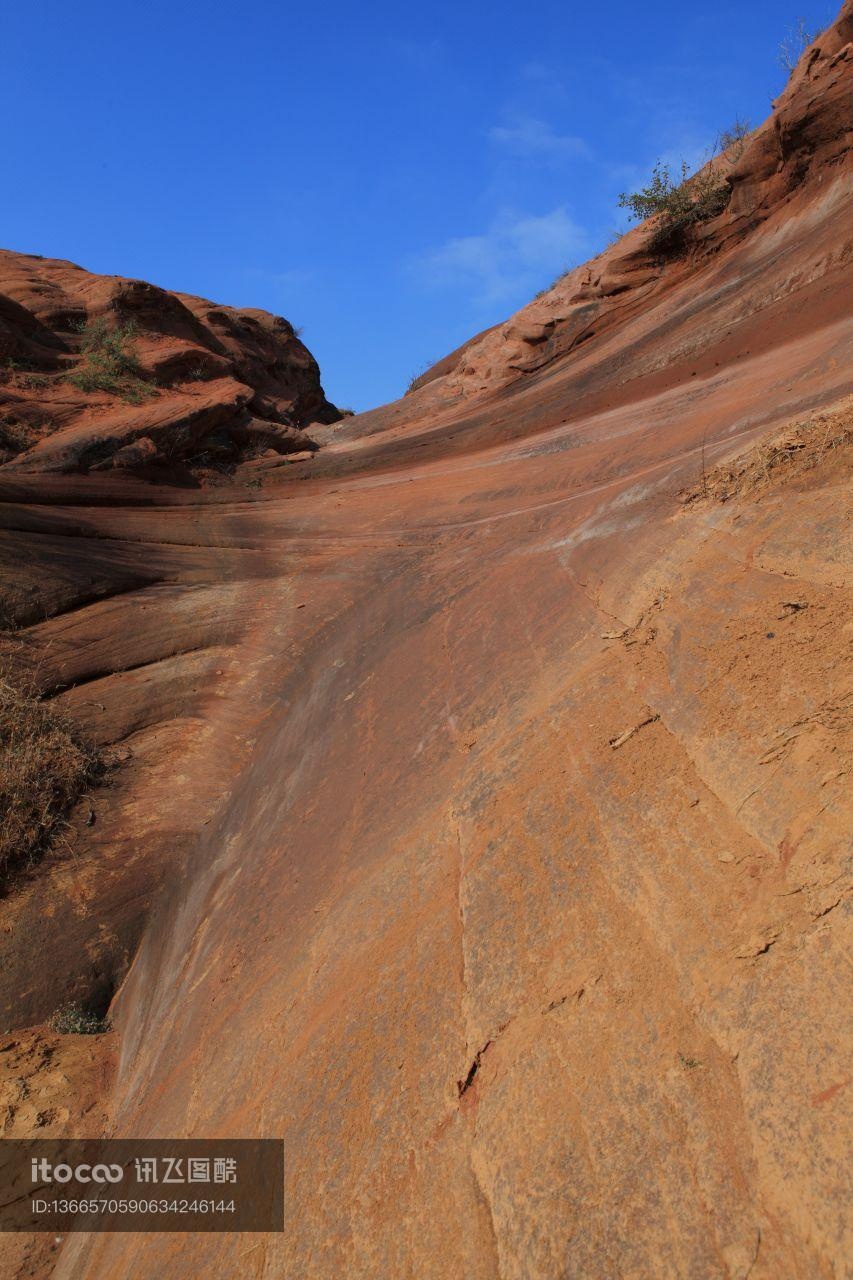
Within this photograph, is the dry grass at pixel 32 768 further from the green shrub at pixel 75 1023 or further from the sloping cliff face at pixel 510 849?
the green shrub at pixel 75 1023

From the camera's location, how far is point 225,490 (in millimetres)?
11641

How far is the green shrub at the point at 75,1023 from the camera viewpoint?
6.03m

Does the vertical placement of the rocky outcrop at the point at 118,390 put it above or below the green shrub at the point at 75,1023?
above

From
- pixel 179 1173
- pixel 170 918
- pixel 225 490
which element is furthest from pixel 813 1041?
pixel 225 490

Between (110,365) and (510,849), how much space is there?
13.2 meters

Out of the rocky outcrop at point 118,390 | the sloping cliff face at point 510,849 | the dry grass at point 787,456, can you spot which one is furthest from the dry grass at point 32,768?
the dry grass at point 787,456

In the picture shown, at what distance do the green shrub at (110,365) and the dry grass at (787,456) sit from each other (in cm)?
1128

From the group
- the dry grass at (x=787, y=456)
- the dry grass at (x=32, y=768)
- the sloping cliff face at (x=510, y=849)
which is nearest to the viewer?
the sloping cliff face at (x=510, y=849)

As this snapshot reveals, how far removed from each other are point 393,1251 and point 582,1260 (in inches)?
27.1

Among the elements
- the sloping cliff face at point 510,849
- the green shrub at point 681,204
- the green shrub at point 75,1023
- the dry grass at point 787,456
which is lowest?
the green shrub at point 75,1023

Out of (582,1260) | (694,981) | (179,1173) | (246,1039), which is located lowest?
(179,1173)

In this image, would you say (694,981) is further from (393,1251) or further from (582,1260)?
(393,1251)

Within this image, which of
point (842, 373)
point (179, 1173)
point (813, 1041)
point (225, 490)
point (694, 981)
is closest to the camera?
point (813, 1041)

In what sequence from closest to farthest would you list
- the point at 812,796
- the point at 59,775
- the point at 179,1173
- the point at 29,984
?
the point at 812,796
the point at 179,1173
the point at 29,984
the point at 59,775
